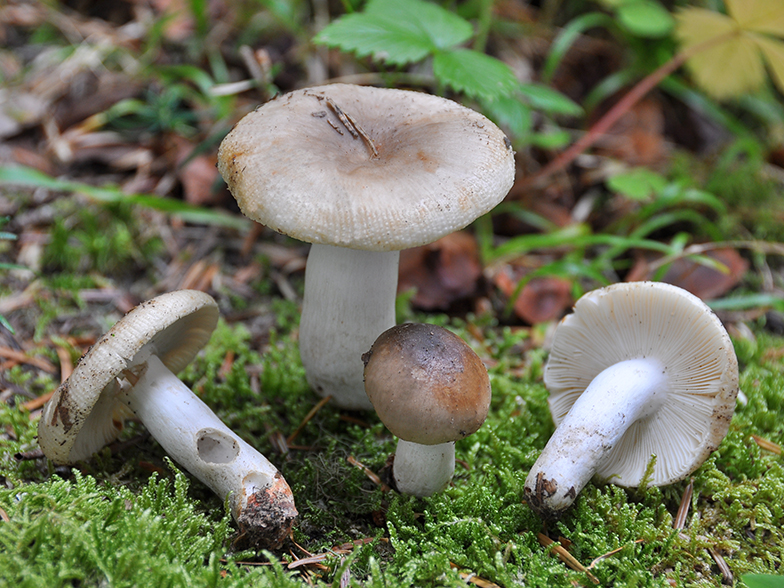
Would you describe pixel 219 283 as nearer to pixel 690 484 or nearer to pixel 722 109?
pixel 690 484

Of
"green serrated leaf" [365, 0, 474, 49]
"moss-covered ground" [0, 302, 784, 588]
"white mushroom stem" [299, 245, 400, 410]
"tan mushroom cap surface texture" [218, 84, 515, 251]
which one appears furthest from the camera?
"green serrated leaf" [365, 0, 474, 49]

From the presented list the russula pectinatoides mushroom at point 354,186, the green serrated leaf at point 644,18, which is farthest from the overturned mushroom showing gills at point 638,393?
the green serrated leaf at point 644,18

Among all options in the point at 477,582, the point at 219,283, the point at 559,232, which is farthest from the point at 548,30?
the point at 477,582

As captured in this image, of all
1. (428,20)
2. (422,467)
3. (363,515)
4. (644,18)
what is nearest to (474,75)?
(428,20)

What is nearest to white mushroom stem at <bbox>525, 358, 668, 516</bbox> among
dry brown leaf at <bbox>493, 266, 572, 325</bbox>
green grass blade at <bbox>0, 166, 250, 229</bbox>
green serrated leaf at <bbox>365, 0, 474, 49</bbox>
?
dry brown leaf at <bbox>493, 266, 572, 325</bbox>

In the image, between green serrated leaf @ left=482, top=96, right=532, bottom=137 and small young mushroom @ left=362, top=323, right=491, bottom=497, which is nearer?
small young mushroom @ left=362, top=323, right=491, bottom=497

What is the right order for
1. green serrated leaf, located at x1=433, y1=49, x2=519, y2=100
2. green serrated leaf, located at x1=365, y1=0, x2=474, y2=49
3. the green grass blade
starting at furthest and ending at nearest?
the green grass blade
green serrated leaf, located at x1=365, y1=0, x2=474, y2=49
green serrated leaf, located at x1=433, y1=49, x2=519, y2=100

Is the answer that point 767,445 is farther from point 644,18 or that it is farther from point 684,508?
point 644,18

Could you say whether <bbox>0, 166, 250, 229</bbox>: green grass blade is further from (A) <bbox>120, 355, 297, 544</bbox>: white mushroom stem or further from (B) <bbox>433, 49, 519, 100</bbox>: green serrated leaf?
(B) <bbox>433, 49, 519, 100</bbox>: green serrated leaf
